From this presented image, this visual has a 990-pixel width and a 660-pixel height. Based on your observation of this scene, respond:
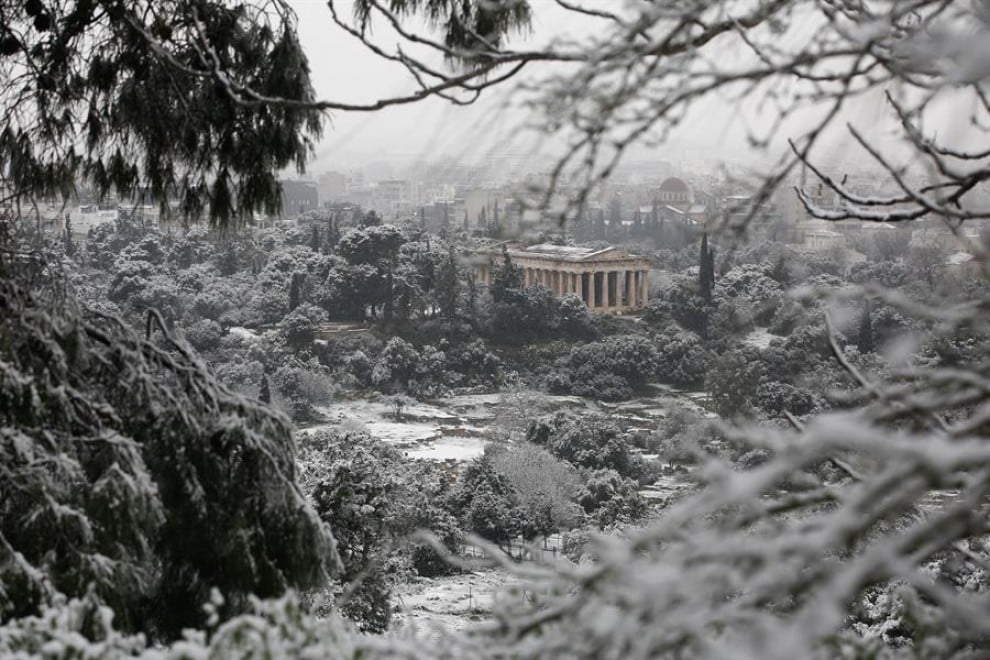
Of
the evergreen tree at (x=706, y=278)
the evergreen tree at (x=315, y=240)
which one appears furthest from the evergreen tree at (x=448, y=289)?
the evergreen tree at (x=706, y=278)

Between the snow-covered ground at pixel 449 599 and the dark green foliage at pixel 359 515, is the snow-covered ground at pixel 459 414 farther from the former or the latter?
the dark green foliage at pixel 359 515

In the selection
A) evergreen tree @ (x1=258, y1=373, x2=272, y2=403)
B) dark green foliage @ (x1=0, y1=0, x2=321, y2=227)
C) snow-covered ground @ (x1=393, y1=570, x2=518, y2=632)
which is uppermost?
dark green foliage @ (x1=0, y1=0, x2=321, y2=227)

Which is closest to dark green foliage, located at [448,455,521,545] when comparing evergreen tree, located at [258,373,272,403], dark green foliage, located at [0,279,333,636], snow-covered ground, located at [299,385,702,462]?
snow-covered ground, located at [299,385,702,462]

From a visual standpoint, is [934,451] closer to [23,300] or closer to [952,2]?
[952,2]

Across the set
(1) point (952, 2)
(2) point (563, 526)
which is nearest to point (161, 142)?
(1) point (952, 2)

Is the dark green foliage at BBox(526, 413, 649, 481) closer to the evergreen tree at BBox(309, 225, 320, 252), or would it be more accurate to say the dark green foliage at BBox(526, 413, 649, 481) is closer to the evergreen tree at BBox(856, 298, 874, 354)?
the evergreen tree at BBox(856, 298, 874, 354)

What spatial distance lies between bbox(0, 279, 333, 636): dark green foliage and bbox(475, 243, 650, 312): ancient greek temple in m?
27.3

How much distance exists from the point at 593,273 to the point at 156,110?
27.7 m

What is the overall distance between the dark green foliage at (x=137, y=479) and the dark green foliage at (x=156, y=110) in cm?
43

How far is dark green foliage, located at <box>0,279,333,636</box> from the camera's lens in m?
2.10

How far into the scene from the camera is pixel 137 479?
217 cm

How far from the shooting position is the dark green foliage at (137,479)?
2.10 metres

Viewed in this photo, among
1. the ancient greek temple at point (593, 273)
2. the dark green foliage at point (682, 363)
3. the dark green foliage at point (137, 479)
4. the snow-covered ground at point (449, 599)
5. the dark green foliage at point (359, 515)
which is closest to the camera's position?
the dark green foliage at point (137, 479)

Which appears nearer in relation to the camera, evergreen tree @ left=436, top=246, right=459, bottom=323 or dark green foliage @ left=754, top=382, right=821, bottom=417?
dark green foliage @ left=754, top=382, right=821, bottom=417
